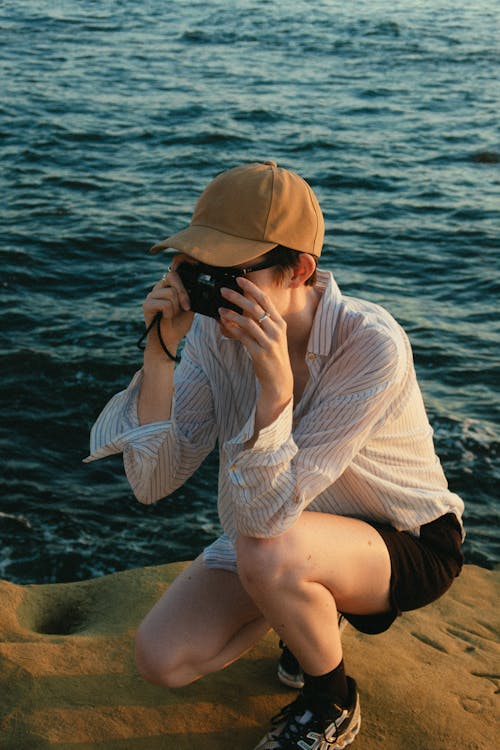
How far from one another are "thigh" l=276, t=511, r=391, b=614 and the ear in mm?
629

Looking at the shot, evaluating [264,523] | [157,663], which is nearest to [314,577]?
[264,523]

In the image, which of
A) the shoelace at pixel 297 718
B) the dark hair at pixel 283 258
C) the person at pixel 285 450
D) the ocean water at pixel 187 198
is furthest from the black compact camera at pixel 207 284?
the ocean water at pixel 187 198

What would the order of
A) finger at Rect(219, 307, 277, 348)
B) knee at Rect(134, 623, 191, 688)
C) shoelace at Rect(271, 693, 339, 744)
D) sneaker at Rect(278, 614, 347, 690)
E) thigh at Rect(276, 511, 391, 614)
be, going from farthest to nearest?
sneaker at Rect(278, 614, 347, 690), knee at Rect(134, 623, 191, 688), shoelace at Rect(271, 693, 339, 744), thigh at Rect(276, 511, 391, 614), finger at Rect(219, 307, 277, 348)

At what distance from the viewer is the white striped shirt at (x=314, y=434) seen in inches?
98.0

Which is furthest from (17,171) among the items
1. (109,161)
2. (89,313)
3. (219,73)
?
(219,73)

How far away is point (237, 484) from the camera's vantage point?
8.20 feet

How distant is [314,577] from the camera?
254 cm

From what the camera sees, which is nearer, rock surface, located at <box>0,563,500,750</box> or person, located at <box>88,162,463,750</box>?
person, located at <box>88,162,463,750</box>

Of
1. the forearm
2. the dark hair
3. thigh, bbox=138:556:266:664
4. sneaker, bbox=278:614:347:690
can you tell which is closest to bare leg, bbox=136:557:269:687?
thigh, bbox=138:556:266:664

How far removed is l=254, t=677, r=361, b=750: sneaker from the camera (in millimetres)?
2625

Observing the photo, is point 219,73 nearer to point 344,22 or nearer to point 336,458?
point 344,22

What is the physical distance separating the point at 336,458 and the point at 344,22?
627 inches

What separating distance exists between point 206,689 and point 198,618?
310mm

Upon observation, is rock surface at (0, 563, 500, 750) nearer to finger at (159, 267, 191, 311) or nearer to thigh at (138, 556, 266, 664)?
thigh at (138, 556, 266, 664)
